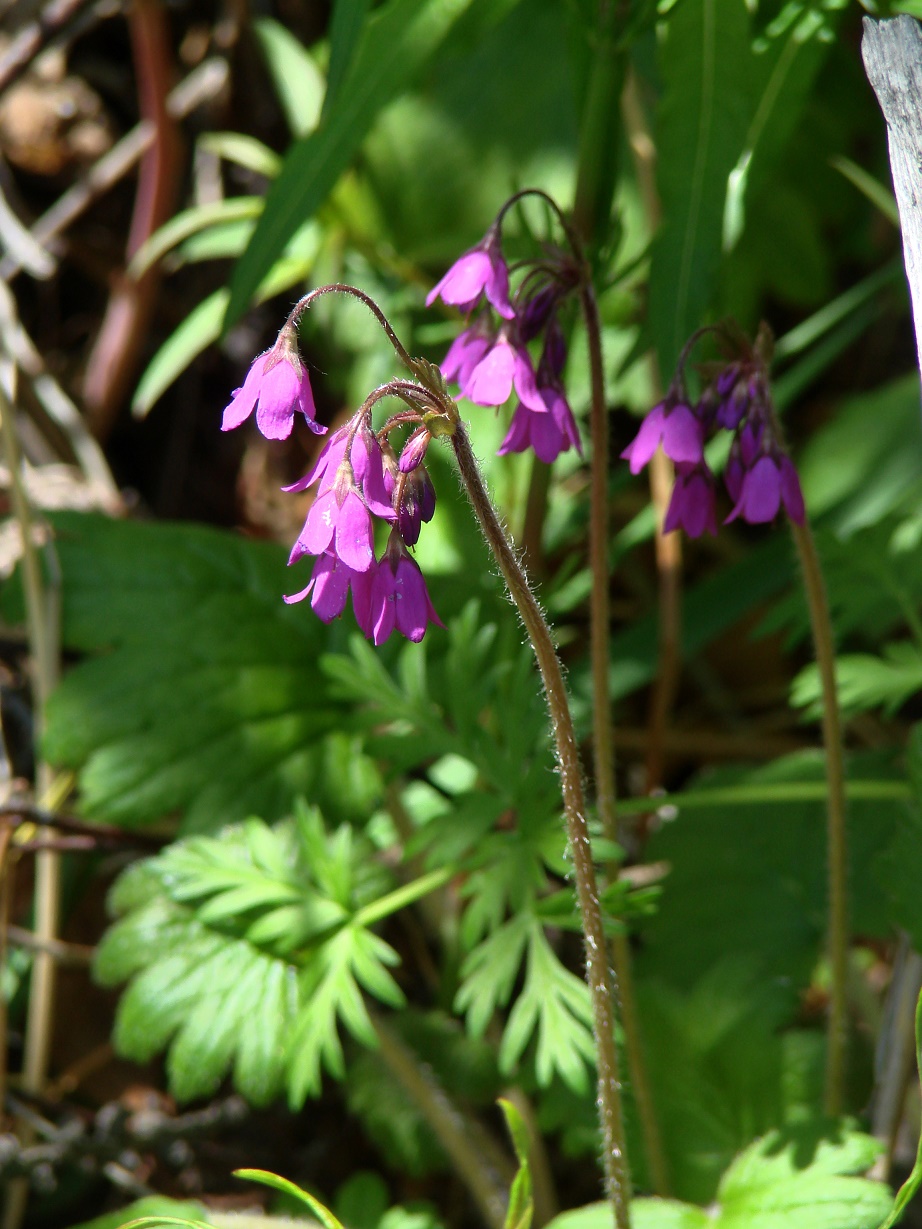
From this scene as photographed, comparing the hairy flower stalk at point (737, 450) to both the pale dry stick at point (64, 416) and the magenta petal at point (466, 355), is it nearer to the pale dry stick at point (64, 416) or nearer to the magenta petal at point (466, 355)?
the magenta petal at point (466, 355)

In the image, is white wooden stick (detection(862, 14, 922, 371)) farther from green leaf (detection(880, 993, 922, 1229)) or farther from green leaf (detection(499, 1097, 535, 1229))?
green leaf (detection(499, 1097, 535, 1229))

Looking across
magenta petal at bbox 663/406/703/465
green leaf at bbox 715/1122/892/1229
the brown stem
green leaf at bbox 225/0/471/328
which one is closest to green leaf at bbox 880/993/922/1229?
green leaf at bbox 715/1122/892/1229

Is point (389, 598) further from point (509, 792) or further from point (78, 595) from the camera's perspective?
point (78, 595)

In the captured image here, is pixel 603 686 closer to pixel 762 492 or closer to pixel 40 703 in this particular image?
pixel 762 492

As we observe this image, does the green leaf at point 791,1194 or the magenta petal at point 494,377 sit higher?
the magenta petal at point 494,377

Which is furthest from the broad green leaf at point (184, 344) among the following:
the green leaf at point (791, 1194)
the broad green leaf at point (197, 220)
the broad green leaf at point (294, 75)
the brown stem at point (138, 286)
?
the green leaf at point (791, 1194)

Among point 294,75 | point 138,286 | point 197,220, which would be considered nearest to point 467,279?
point 197,220
